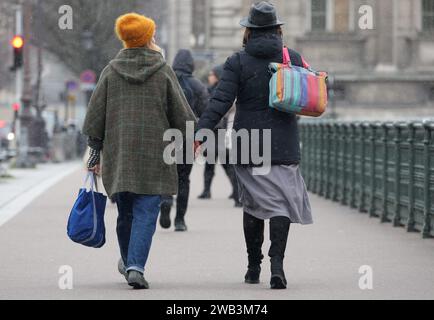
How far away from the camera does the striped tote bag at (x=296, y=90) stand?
1018 centimetres

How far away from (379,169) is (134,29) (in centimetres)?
826

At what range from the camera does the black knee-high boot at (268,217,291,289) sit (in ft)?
33.4

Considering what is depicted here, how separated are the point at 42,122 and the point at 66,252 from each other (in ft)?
94.5

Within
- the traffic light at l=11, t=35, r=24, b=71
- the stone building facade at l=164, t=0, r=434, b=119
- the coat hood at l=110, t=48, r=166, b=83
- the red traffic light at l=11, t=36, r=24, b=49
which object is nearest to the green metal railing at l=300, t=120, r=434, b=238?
the coat hood at l=110, t=48, r=166, b=83

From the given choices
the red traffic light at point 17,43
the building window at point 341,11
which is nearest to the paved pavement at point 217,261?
the red traffic light at point 17,43

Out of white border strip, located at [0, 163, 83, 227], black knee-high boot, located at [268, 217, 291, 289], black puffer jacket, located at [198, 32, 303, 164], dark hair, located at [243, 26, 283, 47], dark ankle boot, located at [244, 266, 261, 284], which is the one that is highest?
dark hair, located at [243, 26, 283, 47]

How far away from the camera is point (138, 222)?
1024 cm

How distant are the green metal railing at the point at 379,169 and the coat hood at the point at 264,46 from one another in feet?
14.6

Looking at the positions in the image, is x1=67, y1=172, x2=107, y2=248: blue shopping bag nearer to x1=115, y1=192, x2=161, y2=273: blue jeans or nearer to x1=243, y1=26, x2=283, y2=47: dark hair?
x1=115, y1=192, x2=161, y2=273: blue jeans

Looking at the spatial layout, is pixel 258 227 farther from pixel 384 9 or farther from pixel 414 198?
pixel 384 9

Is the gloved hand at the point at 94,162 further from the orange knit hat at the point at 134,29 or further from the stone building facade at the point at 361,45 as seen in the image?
the stone building facade at the point at 361,45

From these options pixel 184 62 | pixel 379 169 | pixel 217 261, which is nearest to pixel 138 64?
pixel 217 261

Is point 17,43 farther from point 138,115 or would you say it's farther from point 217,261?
point 138,115
